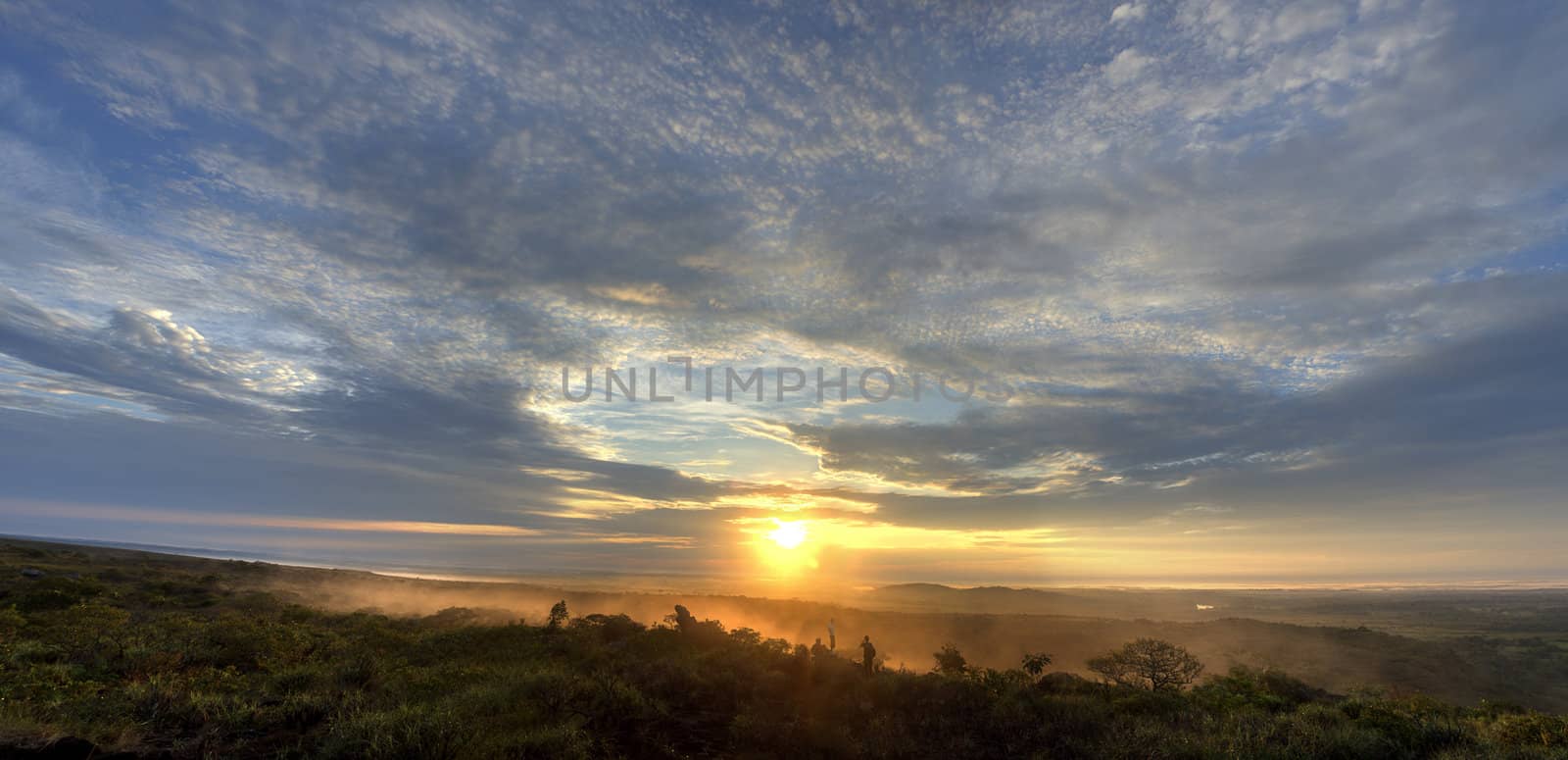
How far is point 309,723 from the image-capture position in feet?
36.4

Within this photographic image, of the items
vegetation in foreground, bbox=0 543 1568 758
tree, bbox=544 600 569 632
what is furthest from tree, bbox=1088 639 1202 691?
tree, bbox=544 600 569 632

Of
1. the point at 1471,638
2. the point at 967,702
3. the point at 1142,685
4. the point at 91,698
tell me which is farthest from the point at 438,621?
the point at 1471,638

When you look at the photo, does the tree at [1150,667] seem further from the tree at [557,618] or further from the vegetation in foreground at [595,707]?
the tree at [557,618]

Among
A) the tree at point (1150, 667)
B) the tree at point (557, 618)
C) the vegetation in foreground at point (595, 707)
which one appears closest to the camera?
the vegetation in foreground at point (595, 707)

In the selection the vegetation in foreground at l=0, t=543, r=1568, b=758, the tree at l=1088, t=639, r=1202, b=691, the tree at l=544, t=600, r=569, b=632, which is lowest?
the tree at l=1088, t=639, r=1202, b=691

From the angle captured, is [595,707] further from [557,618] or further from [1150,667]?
[1150,667]

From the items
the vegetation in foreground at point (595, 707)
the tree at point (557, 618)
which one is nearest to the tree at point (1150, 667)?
the vegetation in foreground at point (595, 707)

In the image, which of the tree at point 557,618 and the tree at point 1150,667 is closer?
the tree at point 1150,667

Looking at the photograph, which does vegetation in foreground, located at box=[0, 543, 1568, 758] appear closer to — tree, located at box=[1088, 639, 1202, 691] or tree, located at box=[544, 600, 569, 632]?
tree, located at box=[1088, 639, 1202, 691]

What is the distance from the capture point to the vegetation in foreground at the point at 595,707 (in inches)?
399

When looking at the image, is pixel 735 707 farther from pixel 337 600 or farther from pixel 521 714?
pixel 337 600

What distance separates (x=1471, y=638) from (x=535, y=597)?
92.4m

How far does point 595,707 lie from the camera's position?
14070 millimetres

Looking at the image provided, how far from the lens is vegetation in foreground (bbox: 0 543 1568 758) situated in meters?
10.1
